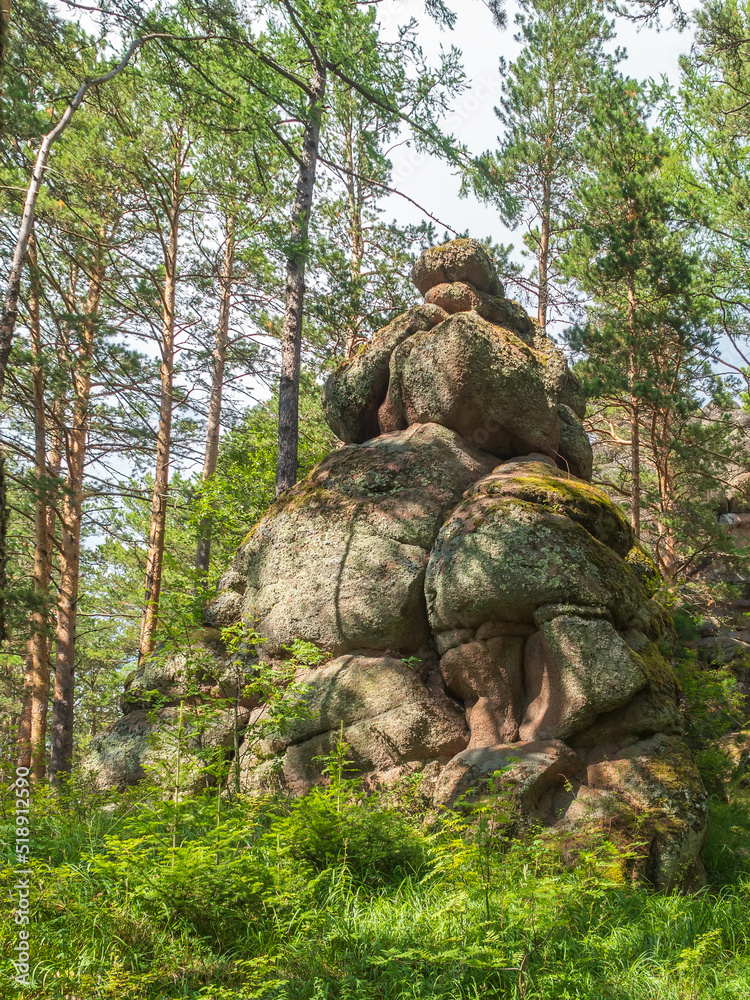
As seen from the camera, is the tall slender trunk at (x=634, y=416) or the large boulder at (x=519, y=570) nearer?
the large boulder at (x=519, y=570)

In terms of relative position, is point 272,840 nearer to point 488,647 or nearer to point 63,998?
point 63,998

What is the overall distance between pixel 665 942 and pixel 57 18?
10454 mm

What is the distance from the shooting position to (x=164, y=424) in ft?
40.4

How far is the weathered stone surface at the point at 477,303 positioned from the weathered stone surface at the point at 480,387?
0.75m

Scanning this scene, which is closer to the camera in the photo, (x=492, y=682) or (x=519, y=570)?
(x=519, y=570)

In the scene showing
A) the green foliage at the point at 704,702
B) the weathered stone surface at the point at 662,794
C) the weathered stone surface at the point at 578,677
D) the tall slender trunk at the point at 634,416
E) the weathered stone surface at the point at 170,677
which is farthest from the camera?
the tall slender trunk at the point at 634,416

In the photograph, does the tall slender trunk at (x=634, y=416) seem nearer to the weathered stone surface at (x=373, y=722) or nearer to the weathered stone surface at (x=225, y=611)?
the weathered stone surface at (x=373, y=722)

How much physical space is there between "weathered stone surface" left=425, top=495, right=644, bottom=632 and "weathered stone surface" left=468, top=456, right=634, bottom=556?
24cm

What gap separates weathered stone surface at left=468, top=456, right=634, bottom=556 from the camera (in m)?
7.33

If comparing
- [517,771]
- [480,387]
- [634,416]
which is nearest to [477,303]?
[480,387]

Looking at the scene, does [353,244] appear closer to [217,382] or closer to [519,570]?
[217,382]

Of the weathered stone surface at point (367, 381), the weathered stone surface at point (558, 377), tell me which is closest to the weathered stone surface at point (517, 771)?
the weathered stone surface at point (367, 381)

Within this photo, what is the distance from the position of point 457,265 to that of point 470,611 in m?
6.05

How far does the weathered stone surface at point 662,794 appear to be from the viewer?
542 cm
